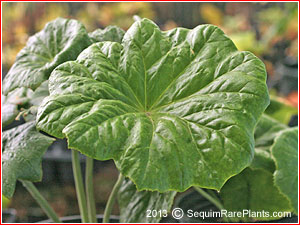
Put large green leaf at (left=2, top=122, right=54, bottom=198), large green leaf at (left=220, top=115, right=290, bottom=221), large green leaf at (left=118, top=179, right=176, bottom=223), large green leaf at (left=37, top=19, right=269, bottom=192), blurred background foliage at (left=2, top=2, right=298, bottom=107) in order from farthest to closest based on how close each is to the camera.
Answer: blurred background foliage at (left=2, top=2, right=298, bottom=107)
large green leaf at (left=220, top=115, right=290, bottom=221)
large green leaf at (left=118, top=179, right=176, bottom=223)
large green leaf at (left=2, top=122, right=54, bottom=198)
large green leaf at (left=37, top=19, right=269, bottom=192)

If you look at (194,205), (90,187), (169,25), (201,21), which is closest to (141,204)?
(90,187)

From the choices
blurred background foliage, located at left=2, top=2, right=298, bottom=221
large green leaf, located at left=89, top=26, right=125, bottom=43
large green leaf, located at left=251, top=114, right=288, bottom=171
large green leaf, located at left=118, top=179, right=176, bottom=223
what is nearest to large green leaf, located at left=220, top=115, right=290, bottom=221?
large green leaf, located at left=251, top=114, right=288, bottom=171

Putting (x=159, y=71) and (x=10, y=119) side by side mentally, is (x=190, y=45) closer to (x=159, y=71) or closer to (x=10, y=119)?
(x=159, y=71)

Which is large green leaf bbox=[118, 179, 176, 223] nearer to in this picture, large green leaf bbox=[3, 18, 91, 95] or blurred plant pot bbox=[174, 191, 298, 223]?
blurred plant pot bbox=[174, 191, 298, 223]

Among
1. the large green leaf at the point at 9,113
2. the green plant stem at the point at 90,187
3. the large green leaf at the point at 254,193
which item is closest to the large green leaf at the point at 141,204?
the green plant stem at the point at 90,187

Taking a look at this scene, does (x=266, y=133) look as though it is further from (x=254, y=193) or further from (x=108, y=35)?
(x=108, y=35)

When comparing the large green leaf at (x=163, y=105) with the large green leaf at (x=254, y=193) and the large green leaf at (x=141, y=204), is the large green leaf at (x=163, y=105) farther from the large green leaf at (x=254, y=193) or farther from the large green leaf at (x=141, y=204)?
the large green leaf at (x=254, y=193)

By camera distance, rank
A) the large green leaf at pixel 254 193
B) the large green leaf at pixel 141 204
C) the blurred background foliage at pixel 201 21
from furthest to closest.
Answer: the blurred background foliage at pixel 201 21 → the large green leaf at pixel 254 193 → the large green leaf at pixel 141 204

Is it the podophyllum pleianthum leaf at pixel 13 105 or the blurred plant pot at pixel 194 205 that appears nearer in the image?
the podophyllum pleianthum leaf at pixel 13 105
